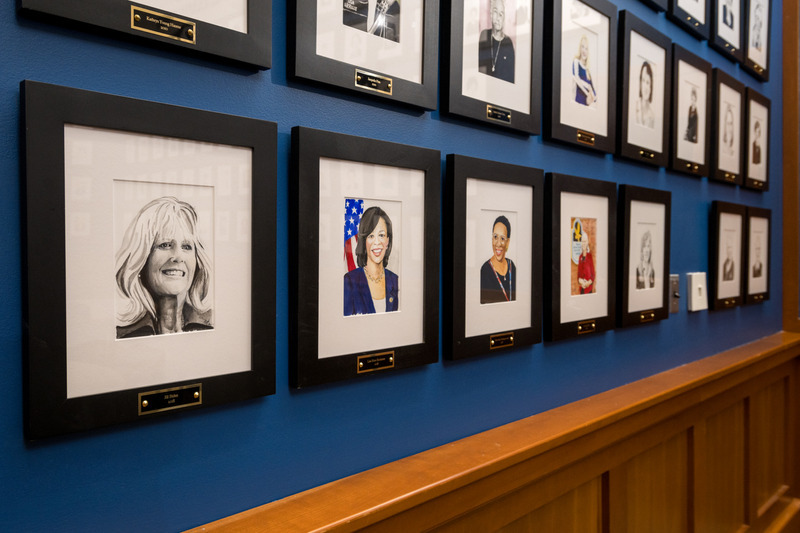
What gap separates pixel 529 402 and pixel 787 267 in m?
2.22

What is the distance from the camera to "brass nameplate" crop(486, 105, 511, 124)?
128 cm

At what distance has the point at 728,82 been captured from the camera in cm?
237

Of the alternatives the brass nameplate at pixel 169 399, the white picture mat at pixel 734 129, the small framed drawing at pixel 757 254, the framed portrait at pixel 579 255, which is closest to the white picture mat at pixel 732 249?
the small framed drawing at pixel 757 254

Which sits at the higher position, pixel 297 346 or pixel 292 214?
pixel 292 214

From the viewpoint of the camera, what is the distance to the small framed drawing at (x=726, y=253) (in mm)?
2307

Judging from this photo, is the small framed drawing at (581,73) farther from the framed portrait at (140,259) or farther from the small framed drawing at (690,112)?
the framed portrait at (140,259)

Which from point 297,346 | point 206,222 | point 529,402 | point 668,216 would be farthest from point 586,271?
point 206,222

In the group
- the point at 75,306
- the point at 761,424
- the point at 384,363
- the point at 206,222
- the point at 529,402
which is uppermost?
the point at 206,222

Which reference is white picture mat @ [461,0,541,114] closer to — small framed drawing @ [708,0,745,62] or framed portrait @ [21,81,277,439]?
framed portrait @ [21,81,277,439]

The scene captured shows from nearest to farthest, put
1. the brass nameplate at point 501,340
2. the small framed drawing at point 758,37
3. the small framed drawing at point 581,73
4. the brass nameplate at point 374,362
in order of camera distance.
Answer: the brass nameplate at point 374,362 < the brass nameplate at point 501,340 < the small framed drawing at point 581,73 < the small framed drawing at point 758,37

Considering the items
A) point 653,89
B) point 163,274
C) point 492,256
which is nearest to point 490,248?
point 492,256

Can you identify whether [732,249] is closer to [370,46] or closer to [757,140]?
[757,140]

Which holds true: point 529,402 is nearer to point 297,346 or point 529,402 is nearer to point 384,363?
point 384,363

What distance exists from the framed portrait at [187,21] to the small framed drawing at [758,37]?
7.87 feet
